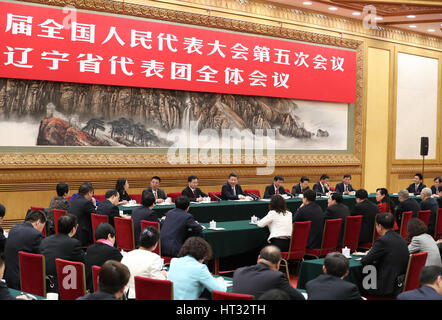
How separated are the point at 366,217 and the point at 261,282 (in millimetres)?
4864

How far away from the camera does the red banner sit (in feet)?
29.5

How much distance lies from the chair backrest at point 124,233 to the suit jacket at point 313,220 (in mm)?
2317

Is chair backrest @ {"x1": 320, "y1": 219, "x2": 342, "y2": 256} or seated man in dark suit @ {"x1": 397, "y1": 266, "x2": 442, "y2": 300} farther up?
seated man in dark suit @ {"x1": 397, "y1": 266, "x2": 442, "y2": 300}

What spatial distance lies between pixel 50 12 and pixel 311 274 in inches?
259

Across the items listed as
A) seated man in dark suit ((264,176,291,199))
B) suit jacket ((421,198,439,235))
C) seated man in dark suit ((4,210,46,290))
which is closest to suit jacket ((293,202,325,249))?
suit jacket ((421,198,439,235))

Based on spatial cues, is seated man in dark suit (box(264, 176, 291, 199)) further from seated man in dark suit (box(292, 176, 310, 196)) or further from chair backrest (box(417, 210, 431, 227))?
chair backrest (box(417, 210, 431, 227))

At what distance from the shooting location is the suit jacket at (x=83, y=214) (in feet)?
23.2

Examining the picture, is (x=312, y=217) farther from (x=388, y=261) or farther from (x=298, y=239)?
(x=388, y=261)

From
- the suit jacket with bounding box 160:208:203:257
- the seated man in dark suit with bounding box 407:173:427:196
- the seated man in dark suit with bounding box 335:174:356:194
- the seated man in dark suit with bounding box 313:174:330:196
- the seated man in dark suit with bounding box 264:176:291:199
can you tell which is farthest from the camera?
the seated man in dark suit with bounding box 407:173:427:196

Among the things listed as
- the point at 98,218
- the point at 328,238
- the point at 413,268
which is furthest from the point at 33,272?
the point at 328,238

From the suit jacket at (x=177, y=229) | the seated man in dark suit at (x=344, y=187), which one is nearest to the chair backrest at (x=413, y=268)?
the suit jacket at (x=177, y=229)

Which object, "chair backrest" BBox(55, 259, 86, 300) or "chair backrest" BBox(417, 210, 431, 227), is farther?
"chair backrest" BBox(417, 210, 431, 227)

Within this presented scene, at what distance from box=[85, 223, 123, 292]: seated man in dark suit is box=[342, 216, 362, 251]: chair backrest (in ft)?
13.0

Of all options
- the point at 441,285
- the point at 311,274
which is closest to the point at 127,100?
the point at 311,274
